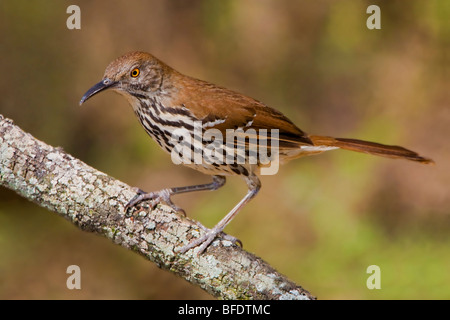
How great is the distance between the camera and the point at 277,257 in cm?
515

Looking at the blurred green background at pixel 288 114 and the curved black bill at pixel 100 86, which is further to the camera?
the blurred green background at pixel 288 114

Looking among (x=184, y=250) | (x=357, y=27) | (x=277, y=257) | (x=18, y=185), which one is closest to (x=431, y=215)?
(x=277, y=257)

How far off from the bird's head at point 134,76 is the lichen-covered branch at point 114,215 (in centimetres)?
54

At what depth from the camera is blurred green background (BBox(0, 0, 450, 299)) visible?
16.6 ft

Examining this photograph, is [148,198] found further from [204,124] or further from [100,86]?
[100,86]

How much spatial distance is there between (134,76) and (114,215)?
96cm

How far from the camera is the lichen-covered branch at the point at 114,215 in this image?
282cm

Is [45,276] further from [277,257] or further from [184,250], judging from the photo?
[184,250]

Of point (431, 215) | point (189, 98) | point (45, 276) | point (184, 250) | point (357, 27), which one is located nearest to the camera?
point (184, 250)

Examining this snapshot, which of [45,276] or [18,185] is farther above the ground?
[18,185]

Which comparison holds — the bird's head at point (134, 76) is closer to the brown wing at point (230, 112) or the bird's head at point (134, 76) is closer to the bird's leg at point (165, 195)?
the brown wing at point (230, 112)

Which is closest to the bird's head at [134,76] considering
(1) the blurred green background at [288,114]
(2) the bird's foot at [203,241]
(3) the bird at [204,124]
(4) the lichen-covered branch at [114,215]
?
(3) the bird at [204,124]

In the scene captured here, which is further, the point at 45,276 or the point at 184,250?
the point at 45,276

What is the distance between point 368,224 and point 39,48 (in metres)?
3.67
